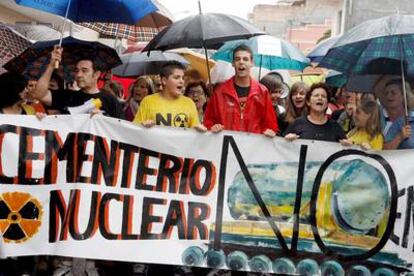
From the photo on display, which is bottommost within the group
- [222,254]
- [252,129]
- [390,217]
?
[222,254]

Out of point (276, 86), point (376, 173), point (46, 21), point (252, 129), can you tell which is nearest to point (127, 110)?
point (276, 86)

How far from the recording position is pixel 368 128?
6.21 metres

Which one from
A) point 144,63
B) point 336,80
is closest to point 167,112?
point 336,80

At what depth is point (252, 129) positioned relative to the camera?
21.5ft

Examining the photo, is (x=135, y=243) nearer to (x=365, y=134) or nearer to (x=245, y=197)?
(x=245, y=197)

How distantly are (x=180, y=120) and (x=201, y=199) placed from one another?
2.69 ft

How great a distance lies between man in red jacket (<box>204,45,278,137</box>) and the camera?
6559mm

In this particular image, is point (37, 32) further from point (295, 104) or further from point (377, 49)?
point (377, 49)

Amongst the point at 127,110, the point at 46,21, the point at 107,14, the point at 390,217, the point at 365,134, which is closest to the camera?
the point at 390,217

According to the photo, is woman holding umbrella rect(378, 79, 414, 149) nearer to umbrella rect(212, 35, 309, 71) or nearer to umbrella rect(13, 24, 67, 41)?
umbrella rect(212, 35, 309, 71)

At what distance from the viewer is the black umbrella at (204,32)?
6945mm

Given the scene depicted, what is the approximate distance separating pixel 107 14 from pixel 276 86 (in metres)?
2.45

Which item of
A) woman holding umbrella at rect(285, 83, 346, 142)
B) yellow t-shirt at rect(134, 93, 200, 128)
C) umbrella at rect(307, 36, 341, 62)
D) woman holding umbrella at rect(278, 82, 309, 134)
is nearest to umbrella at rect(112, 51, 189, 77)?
umbrella at rect(307, 36, 341, 62)

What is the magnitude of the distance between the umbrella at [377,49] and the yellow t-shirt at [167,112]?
1.14 meters
